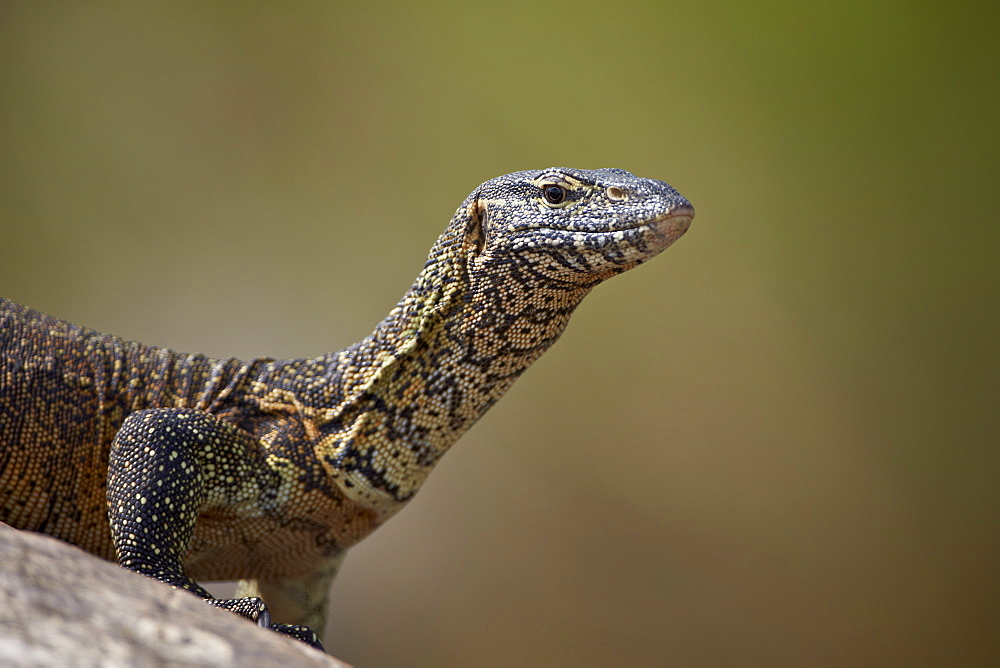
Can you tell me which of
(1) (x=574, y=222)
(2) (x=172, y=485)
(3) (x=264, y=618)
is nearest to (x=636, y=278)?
(1) (x=574, y=222)

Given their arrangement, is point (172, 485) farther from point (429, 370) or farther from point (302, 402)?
point (429, 370)

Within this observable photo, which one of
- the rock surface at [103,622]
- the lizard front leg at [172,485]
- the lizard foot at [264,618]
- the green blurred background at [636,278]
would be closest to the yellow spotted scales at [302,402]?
the lizard front leg at [172,485]

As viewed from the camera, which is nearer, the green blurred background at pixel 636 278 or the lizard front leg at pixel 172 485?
the lizard front leg at pixel 172 485

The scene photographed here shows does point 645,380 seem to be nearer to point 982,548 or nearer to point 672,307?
point 672,307

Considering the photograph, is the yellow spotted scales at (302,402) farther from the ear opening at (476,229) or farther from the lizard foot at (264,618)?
the lizard foot at (264,618)

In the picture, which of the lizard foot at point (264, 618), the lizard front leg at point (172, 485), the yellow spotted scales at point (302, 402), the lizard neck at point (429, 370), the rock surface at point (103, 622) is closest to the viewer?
the rock surface at point (103, 622)

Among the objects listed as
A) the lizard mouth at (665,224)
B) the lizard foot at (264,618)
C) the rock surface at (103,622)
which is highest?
the lizard mouth at (665,224)

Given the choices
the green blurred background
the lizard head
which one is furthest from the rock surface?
the green blurred background
